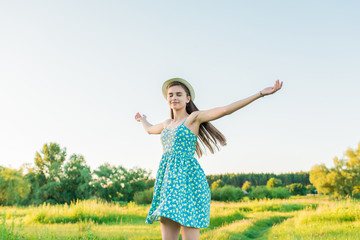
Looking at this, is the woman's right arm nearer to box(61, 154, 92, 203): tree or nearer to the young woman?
the young woman

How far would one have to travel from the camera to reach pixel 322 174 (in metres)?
31.7

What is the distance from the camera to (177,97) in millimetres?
4000

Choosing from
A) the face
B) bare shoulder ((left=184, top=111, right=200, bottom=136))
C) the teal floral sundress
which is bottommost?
the teal floral sundress

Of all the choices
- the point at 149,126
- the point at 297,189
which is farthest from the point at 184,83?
the point at 297,189

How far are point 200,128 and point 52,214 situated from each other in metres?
8.66

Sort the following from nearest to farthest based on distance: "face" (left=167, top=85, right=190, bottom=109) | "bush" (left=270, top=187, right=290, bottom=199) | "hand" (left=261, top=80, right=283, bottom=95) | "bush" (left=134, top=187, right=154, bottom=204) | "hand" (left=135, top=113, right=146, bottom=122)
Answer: "hand" (left=261, top=80, right=283, bottom=95) → "face" (left=167, top=85, right=190, bottom=109) → "hand" (left=135, top=113, right=146, bottom=122) → "bush" (left=134, top=187, right=154, bottom=204) → "bush" (left=270, top=187, right=290, bottom=199)

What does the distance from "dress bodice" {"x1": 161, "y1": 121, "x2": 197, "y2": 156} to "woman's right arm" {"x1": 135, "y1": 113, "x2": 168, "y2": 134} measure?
0.46 m

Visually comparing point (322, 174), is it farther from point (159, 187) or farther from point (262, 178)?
point (159, 187)

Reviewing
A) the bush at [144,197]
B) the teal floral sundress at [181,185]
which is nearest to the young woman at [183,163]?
the teal floral sundress at [181,185]

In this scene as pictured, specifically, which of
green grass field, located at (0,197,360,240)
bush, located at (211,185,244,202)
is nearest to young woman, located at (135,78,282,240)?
green grass field, located at (0,197,360,240)

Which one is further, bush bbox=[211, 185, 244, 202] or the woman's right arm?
bush bbox=[211, 185, 244, 202]

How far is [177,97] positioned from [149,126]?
923 millimetres

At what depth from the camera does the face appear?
4000 millimetres

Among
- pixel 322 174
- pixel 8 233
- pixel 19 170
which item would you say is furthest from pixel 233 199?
pixel 8 233
